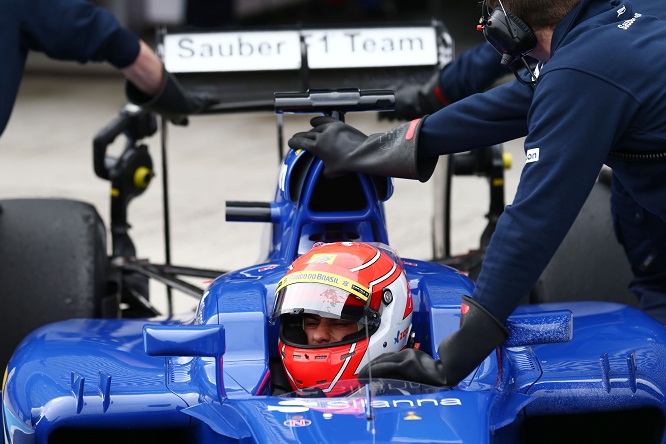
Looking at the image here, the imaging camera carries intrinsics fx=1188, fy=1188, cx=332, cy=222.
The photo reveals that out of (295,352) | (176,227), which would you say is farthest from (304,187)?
(176,227)

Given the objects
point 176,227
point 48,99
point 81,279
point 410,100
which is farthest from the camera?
point 48,99

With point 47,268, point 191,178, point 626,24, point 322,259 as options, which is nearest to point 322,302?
point 322,259

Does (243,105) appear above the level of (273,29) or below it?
below

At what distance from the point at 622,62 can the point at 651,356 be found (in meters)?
0.99

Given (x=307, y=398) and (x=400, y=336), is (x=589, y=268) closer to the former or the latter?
(x=400, y=336)

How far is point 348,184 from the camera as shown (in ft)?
13.3

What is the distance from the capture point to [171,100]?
5086mm

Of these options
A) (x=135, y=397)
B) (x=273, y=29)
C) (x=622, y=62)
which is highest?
(x=273, y=29)

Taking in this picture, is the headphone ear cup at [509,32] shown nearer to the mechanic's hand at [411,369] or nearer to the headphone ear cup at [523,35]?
the headphone ear cup at [523,35]

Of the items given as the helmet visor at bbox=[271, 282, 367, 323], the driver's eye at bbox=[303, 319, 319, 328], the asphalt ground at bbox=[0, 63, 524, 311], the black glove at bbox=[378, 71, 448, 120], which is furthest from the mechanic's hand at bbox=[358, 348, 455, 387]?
the asphalt ground at bbox=[0, 63, 524, 311]

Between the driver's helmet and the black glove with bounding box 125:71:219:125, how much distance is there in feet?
6.00

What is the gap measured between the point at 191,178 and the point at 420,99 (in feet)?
14.6

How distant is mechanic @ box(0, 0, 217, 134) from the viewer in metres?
4.74

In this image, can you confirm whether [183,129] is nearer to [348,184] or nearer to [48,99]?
[48,99]
